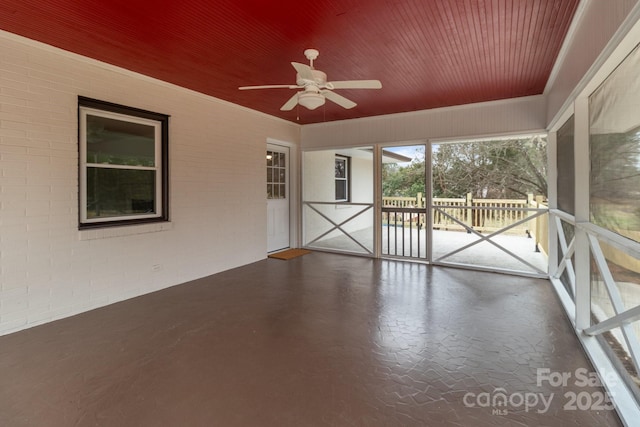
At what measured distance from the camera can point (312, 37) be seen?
2680 mm

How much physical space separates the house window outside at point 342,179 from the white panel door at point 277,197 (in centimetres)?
234

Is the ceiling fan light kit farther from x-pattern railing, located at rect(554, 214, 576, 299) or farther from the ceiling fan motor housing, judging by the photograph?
x-pattern railing, located at rect(554, 214, 576, 299)

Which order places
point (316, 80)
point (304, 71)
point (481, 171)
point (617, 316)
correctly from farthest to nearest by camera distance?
point (481, 171) < point (316, 80) < point (304, 71) < point (617, 316)

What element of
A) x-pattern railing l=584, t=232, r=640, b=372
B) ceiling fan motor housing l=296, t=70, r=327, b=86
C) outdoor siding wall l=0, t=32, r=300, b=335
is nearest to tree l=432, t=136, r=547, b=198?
outdoor siding wall l=0, t=32, r=300, b=335

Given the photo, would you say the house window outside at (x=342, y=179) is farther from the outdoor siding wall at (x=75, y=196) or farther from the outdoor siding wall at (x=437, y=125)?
the outdoor siding wall at (x=75, y=196)

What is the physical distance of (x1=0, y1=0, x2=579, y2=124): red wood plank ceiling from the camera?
2.29m

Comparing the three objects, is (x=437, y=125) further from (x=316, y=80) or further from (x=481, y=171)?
(x=481, y=171)

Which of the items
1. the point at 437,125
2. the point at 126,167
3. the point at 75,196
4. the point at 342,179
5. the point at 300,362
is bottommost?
the point at 300,362

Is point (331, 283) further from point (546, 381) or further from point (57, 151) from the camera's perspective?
point (57, 151)

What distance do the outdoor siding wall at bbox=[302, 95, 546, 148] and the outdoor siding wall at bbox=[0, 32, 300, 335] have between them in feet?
6.52

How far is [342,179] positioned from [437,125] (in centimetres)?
380

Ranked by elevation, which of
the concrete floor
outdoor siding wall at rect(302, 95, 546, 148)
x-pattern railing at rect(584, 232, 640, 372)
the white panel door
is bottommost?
the concrete floor

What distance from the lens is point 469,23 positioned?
2.54 metres

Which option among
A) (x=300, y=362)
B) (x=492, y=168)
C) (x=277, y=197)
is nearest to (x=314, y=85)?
(x=300, y=362)
